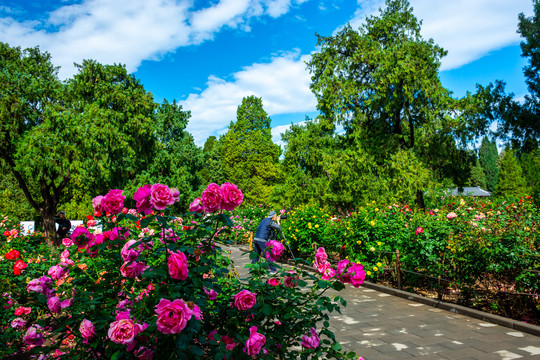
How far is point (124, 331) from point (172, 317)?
355mm

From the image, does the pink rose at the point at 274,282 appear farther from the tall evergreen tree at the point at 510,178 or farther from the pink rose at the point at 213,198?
the tall evergreen tree at the point at 510,178

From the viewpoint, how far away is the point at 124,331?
1902mm

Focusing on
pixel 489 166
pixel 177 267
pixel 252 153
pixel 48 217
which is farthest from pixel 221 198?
pixel 489 166

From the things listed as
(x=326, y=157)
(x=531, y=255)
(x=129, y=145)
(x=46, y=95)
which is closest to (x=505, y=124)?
(x=326, y=157)

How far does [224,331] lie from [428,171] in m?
16.0

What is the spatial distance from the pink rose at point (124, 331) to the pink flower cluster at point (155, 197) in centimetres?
64

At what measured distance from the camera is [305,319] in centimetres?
245

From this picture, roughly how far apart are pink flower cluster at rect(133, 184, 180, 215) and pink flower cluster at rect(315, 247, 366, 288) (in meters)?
1.12

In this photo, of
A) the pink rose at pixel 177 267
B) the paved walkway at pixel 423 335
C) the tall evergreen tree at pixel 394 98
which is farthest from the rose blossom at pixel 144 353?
the tall evergreen tree at pixel 394 98

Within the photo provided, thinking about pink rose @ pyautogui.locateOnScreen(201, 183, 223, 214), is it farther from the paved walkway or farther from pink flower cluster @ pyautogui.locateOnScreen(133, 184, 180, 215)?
the paved walkway

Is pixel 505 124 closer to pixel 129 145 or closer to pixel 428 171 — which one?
pixel 428 171

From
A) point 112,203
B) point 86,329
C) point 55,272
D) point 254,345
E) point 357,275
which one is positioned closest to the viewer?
point 254,345

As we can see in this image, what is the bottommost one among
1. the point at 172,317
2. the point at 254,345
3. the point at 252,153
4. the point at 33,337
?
the point at 33,337

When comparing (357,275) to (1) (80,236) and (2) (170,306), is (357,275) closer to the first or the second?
(2) (170,306)
